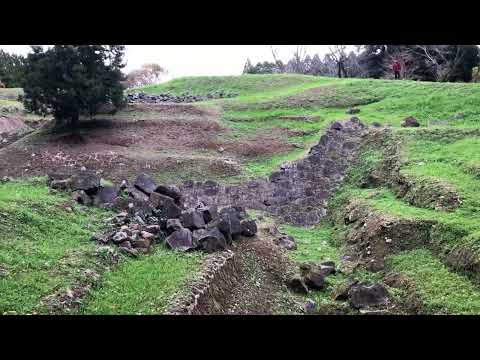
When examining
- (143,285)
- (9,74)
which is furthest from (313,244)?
(9,74)

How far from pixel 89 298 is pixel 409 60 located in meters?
43.3

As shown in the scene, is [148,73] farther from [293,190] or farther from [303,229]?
[303,229]

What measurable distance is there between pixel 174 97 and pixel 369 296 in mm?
30741

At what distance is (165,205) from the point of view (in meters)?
15.6

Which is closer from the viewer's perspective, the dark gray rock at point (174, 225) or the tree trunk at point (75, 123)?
the dark gray rock at point (174, 225)

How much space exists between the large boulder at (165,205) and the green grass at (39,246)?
1658 millimetres

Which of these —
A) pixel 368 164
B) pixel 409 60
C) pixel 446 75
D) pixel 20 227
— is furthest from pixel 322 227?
pixel 409 60

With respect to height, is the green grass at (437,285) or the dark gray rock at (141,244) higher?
the dark gray rock at (141,244)

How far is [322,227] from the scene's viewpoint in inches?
758

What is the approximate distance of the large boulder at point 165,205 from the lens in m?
15.2

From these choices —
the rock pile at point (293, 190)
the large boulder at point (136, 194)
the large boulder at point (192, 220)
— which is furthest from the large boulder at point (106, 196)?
the rock pile at point (293, 190)

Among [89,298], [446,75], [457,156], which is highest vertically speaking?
[446,75]

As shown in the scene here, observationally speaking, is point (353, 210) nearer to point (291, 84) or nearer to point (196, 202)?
point (196, 202)

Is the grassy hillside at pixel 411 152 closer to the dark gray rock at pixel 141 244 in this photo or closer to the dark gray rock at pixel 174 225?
the dark gray rock at pixel 174 225
